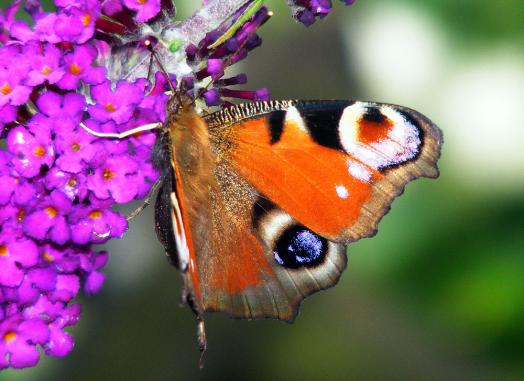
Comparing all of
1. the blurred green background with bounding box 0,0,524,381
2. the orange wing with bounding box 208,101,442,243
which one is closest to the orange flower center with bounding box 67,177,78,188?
the orange wing with bounding box 208,101,442,243

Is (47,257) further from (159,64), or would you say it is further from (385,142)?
(385,142)

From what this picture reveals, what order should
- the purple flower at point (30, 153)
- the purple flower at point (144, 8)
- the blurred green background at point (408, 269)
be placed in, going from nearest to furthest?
the purple flower at point (30, 153), the purple flower at point (144, 8), the blurred green background at point (408, 269)

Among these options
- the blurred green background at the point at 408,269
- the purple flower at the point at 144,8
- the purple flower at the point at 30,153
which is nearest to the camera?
the purple flower at the point at 30,153

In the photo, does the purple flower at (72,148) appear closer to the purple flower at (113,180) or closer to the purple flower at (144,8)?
the purple flower at (113,180)

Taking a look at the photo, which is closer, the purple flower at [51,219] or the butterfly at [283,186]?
the purple flower at [51,219]

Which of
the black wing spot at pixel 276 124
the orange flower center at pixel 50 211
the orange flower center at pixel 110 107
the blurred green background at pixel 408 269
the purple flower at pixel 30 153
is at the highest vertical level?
the orange flower center at pixel 110 107

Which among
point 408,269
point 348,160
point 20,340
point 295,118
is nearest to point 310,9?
point 295,118

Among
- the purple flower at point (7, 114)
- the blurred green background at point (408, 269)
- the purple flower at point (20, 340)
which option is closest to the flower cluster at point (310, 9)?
the purple flower at point (7, 114)
